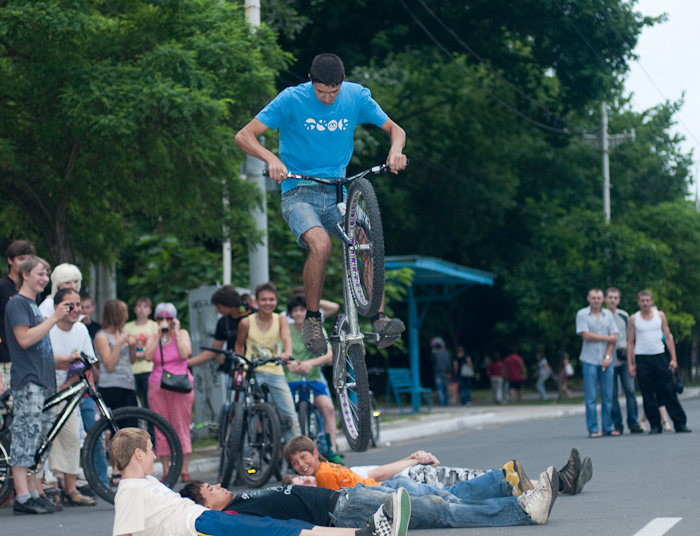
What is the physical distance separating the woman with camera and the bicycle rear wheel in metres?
0.55

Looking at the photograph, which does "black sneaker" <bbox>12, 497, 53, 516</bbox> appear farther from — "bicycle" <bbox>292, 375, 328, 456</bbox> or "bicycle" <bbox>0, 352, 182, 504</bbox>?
"bicycle" <bbox>292, 375, 328, 456</bbox>

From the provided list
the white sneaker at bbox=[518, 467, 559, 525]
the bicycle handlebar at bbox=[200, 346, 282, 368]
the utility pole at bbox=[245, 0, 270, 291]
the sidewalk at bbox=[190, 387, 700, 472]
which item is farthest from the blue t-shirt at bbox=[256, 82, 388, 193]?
the utility pole at bbox=[245, 0, 270, 291]

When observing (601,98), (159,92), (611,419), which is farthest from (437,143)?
(159,92)

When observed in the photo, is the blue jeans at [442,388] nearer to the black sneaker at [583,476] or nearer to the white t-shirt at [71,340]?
the white t-shirt at [71,340]

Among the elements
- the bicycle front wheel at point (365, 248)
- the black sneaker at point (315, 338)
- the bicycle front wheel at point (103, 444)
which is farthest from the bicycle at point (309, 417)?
the bicycle front wheel at point (365, 248)

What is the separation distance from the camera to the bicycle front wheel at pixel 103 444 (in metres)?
7.70

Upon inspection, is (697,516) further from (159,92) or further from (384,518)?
(159,92)

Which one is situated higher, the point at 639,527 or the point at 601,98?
the point at 601,98

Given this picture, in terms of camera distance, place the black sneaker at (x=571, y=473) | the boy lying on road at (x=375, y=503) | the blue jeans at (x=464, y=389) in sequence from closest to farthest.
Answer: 1. the boy lying on road at (x=375, y=503)
2. the black sneaker at (x=571, y=473)
3. the blue jeans at (x=464, y=389)

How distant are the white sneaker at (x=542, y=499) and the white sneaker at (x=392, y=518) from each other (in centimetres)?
133

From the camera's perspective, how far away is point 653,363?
1200cm

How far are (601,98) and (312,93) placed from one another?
18.4 metres

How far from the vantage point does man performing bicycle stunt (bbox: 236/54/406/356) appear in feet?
18.4

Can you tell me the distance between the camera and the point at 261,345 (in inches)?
381
